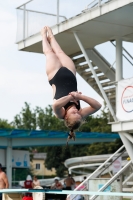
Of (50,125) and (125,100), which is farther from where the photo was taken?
(50,125)

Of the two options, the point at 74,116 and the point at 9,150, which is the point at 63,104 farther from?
the point at 9,150

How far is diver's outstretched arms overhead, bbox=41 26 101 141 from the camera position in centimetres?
852

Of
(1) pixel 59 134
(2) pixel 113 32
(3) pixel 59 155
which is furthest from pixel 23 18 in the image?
(3) pixel 59 155

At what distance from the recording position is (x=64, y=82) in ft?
29.7

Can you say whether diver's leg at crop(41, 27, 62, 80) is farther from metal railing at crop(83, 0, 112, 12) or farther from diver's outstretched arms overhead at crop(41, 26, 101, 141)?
metal railing at crop(83, 0, 112, 12)

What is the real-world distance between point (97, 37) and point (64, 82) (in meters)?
9.76

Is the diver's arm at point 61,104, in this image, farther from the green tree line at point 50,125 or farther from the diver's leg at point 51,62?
the green tree line at point 50,125

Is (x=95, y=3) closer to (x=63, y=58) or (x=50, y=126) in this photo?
(x=63, y=58)

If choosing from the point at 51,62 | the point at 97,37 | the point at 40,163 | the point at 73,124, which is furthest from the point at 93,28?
the point at 40,163

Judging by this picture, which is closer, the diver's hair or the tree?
the diver's hair

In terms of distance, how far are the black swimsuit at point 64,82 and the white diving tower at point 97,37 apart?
22.4 feet

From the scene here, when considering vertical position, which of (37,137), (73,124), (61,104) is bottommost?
(73,124)

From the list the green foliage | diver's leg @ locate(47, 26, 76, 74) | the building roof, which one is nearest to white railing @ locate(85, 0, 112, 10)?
diver's leg @ locate(47, 26, 76, 74)

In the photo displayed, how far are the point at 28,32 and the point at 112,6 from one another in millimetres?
3955
